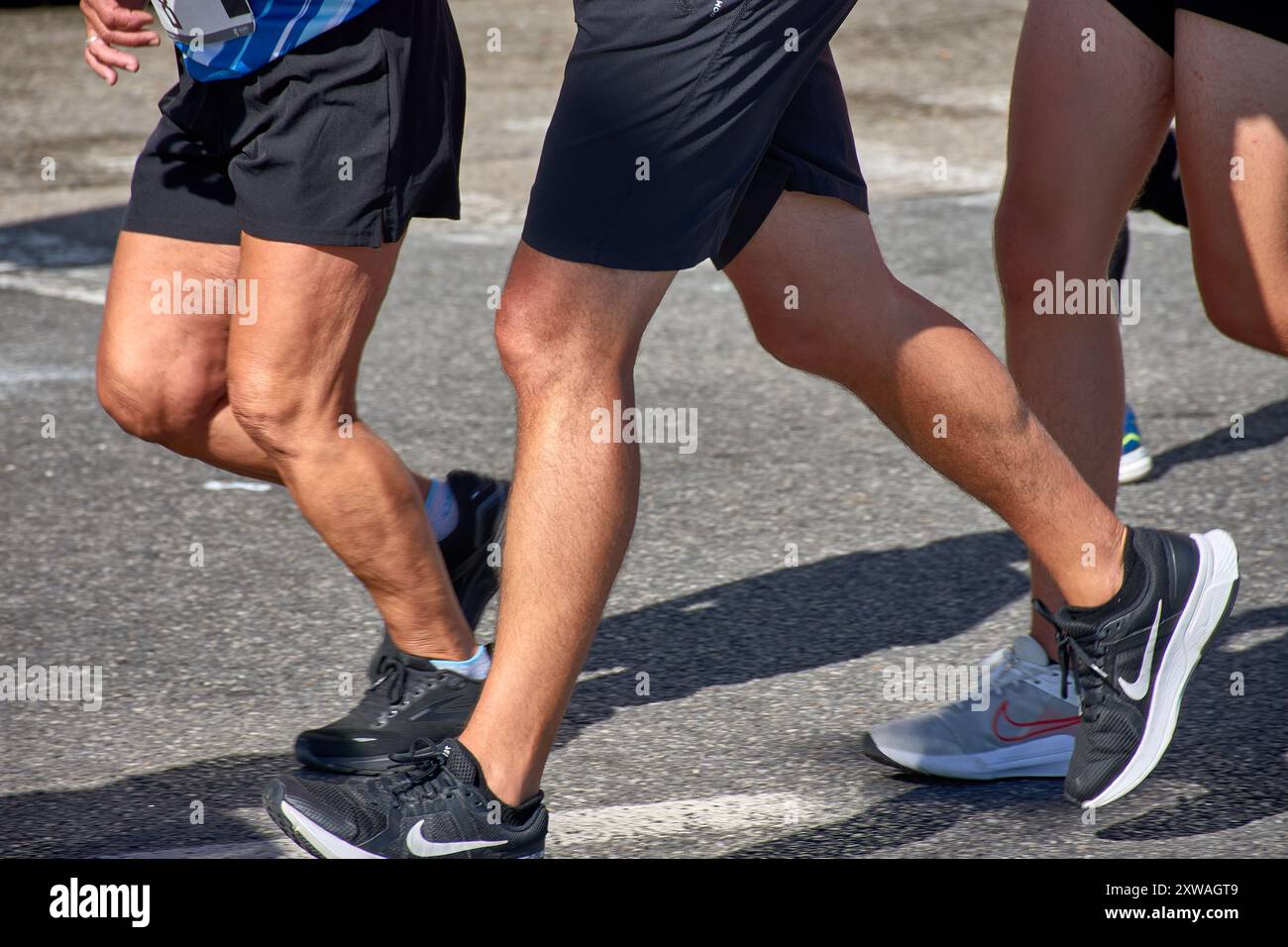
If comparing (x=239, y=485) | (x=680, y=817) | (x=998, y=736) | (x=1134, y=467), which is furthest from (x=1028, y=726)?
(x=239, y=485)

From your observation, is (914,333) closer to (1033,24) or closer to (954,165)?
(1033,24)

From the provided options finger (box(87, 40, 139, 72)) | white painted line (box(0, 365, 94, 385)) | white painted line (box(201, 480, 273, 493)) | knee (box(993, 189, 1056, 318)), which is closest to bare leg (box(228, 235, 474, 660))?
finger (box(87, 40, 139, 72))

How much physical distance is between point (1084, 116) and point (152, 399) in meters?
1.60

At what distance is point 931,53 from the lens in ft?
40.5

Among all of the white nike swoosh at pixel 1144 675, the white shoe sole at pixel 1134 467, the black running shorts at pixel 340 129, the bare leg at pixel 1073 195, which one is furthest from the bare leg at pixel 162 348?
the white shoe sole at pixel 1134 467

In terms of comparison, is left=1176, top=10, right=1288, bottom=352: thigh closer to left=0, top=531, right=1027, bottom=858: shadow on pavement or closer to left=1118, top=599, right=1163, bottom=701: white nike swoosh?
left=1118, top=599, right=1163, bottom=701: white nike swoosh

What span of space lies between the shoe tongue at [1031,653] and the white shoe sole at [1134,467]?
5.45 feet

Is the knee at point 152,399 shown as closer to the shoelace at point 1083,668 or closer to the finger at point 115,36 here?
the finger at point 115,36

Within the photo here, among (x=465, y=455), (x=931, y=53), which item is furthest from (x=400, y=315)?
(x=931, y=53)

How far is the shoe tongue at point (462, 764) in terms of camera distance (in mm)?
2527

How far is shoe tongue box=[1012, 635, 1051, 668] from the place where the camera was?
10.3 feet

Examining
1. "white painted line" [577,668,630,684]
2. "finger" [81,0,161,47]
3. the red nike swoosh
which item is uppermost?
"finger" [81,0,161,47]

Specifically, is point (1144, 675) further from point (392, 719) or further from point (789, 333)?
point (392, 719)

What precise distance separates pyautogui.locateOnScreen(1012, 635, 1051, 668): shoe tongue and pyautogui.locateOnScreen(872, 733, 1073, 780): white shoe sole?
13 cm
